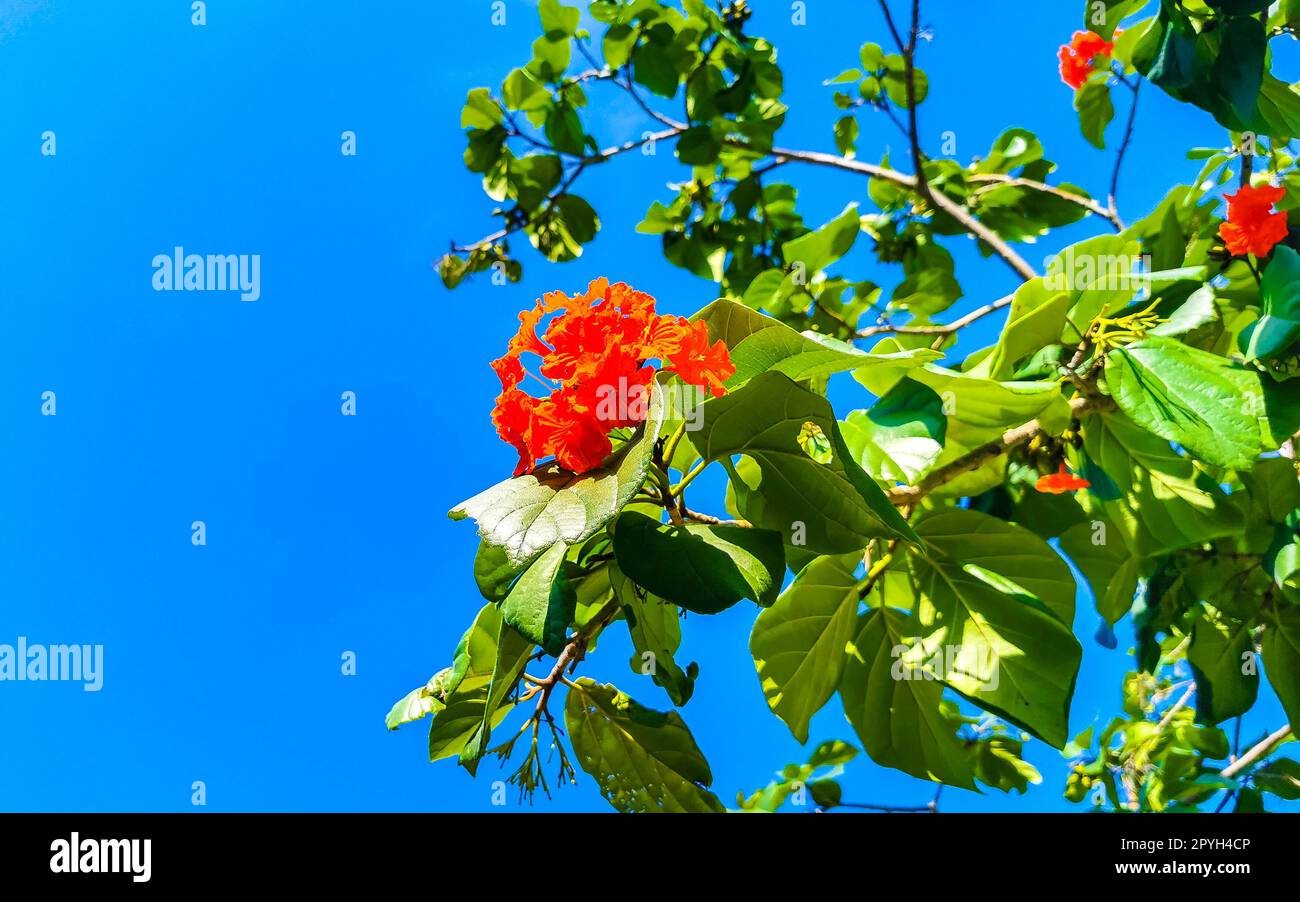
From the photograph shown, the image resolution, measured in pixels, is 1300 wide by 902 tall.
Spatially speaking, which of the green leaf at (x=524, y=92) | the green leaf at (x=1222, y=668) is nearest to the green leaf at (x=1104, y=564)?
the green leaf at (x=1222, y=668)

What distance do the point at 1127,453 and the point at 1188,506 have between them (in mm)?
143

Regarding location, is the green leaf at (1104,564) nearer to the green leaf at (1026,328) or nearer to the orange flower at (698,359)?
the green leaf at (1026,328)

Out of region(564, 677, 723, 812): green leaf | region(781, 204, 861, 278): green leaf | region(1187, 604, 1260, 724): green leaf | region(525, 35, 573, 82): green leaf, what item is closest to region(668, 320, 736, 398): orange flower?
region(564, 677, 723, 812): green leaf

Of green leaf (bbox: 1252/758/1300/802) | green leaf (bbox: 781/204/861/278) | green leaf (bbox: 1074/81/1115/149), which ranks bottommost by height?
green leaf (bbox: 1252/758/1300/802)

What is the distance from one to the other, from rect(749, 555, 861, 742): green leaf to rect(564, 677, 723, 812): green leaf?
0.54ft

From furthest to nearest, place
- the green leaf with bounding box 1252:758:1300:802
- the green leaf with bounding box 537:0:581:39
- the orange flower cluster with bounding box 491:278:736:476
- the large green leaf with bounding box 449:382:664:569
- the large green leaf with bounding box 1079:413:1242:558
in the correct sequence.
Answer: the green leaf with bounding box 537:0:581:39 < the green leaf with bounding box 1252:758:1300:802 < the large green leaf with bounding box 1079:413:1242:558 < the orange flower cluster with bounding box 491:278:736:476 < the large green leaf with bounding box 449:382:664:569

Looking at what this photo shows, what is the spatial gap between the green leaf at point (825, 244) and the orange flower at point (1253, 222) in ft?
2.63

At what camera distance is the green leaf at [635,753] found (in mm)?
1385

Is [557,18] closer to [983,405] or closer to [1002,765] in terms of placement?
[983,405]

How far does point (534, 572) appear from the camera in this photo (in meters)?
0.99

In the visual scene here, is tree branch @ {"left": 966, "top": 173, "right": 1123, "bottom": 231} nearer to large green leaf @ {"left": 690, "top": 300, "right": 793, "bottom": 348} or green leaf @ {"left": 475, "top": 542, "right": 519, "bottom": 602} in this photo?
large green leaf @ {"left": 690, "top": 300, "right": 793, "bottom": 348}

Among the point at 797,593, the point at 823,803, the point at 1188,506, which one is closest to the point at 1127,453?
the point at 1188,506

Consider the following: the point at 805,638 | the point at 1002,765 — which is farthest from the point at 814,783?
the point at 805,638

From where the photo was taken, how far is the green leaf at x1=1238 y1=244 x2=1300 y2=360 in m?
1.48
